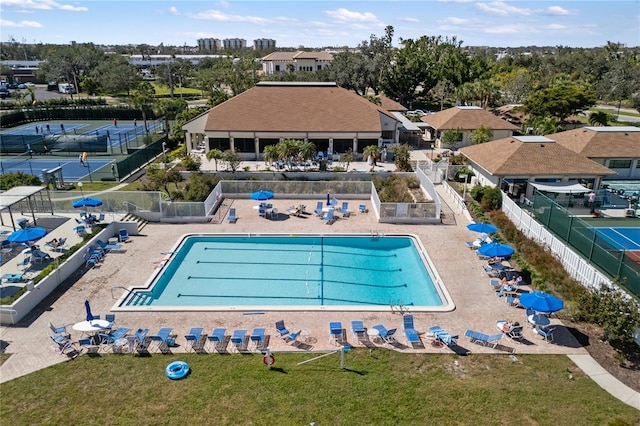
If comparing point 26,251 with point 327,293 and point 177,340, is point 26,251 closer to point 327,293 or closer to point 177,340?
point 177,340

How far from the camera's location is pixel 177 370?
15.7 meters

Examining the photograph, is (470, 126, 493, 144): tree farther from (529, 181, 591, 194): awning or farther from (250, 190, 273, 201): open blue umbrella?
(250, 190, 273, 201): open blue umbrella

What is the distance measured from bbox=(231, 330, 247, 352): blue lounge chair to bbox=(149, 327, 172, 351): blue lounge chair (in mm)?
2488

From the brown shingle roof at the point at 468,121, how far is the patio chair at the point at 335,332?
34.9m

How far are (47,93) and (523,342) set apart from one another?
115792 millimetres

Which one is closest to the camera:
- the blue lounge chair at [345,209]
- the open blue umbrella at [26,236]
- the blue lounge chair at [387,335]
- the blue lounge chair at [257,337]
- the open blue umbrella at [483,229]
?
the blue lounge chair at [257,337]

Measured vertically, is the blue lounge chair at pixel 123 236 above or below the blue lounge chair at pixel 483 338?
above

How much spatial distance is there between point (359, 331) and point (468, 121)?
36504 millimetres

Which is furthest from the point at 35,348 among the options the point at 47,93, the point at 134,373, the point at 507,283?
the point at 47,93

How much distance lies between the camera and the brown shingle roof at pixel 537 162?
1258 inches

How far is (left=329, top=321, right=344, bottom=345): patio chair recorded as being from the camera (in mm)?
17516

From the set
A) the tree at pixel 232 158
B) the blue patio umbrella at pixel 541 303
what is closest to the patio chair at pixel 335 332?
the blue patio umbrella at pixel 541 303

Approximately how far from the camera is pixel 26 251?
24.5 metres

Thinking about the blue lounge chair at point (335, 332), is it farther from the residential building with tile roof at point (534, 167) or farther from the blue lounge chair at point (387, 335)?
the residential building with tile roof at point (534, 167)
